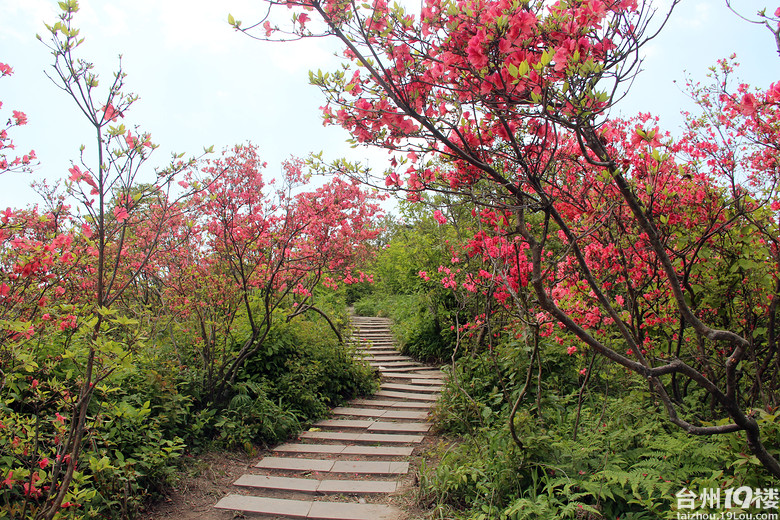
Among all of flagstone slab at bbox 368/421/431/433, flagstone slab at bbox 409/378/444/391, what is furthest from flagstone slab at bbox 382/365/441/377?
flagstone slab at bbox 368/421/431/433

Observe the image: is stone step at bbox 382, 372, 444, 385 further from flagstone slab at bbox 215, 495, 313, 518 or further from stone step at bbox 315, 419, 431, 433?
flagstone slab at bbox 215, 495, 313, 518

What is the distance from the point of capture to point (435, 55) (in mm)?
2295

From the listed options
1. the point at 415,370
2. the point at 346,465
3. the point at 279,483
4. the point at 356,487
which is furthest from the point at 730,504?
the point at 415,370

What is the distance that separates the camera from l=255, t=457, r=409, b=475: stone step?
4375 mm

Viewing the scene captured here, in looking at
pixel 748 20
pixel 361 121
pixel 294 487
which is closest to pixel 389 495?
pixel 294 487

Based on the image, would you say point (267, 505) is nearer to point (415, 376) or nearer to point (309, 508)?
point (309, 508)

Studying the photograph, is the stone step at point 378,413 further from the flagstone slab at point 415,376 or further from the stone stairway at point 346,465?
the flagstone slab at point 415,376

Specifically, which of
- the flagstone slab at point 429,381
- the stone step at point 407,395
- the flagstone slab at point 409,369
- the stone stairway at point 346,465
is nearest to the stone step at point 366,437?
the stone stairway at point 346,465

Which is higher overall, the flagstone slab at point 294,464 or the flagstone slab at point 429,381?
the flagstone slab at point 429,381

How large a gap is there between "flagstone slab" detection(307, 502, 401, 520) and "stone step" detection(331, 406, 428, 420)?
2090mm

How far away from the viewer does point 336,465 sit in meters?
4.51

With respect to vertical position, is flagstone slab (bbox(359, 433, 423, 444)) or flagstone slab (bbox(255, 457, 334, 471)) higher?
flagstone slab (bbox(359, 433, 423, 444))

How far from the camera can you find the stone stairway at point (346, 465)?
3.72m

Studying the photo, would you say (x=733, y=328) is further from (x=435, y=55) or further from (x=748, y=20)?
(x=435, y=55)
